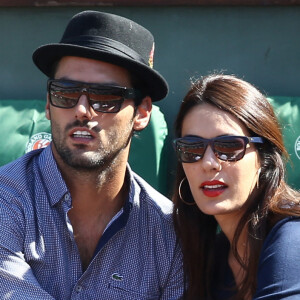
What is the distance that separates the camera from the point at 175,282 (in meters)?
2.53

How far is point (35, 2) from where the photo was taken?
13.1 ft

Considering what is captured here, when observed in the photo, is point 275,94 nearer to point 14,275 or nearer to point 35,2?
point 35,2

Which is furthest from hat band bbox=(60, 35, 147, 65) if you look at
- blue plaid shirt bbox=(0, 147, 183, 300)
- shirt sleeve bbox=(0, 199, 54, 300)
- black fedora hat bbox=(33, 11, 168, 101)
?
shirt sleeve bbox=(0, 199, 54, 300)

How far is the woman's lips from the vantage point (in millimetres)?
2193

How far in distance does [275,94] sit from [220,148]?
6.03ft

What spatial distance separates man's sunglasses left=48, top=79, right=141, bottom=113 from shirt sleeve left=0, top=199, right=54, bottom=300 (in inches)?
18.7

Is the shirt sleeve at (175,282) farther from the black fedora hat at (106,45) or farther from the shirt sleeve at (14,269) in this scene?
the black fedora hat at (106,45)

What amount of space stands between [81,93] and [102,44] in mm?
217

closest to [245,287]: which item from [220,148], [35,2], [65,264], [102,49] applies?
[220,148]

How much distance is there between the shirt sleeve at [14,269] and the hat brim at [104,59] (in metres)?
0.66

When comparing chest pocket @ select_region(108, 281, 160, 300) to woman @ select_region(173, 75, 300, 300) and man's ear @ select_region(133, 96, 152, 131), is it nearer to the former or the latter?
woman @ select_region(173, 75, 300, 300)

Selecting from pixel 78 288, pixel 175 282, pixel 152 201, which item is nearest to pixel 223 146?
pixel 152 201

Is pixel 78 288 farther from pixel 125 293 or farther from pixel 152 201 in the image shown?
pixel 152 201

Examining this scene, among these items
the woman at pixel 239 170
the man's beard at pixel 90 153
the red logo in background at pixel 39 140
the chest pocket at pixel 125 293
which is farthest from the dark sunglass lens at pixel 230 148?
the red logo in background at pixel 39 140
